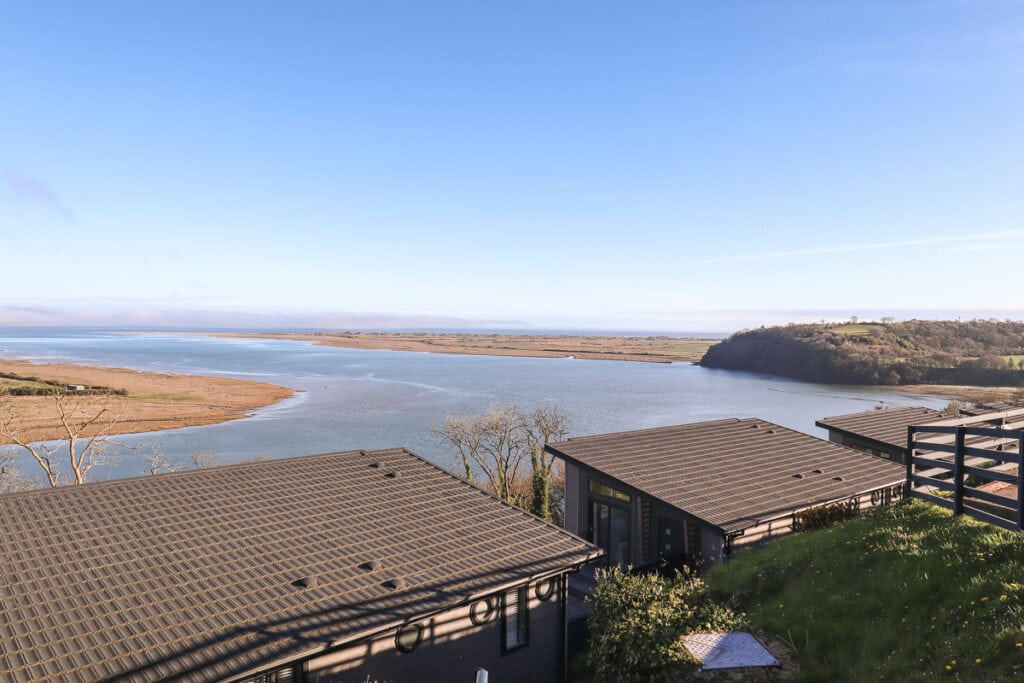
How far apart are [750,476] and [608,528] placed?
4.41 m

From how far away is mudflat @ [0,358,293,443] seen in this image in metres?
55.3

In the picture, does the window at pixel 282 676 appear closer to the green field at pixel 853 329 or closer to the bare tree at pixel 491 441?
the bare tree at pixel 491 441

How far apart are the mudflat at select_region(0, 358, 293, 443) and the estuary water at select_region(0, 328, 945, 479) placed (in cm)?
378

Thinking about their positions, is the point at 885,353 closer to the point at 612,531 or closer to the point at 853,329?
the point at 853,329

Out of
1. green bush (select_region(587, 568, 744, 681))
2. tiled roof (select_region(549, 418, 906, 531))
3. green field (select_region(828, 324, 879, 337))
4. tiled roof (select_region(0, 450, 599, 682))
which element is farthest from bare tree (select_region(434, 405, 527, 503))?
green field (select_region(828, 324, 879, 337))

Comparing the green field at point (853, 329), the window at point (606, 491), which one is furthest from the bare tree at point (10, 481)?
the green field at point (853, 329)

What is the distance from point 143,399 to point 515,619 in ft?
240

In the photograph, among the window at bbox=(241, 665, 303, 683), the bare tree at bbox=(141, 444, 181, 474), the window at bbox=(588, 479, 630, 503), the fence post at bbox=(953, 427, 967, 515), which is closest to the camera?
Result: the window at bbox=(241, 665, 303, 683)

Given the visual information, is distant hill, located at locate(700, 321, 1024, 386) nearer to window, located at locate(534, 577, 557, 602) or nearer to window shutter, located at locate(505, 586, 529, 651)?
window, located at locate(534, 577, 557, 602)

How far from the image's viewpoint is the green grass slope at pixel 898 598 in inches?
317

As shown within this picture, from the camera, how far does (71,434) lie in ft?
106

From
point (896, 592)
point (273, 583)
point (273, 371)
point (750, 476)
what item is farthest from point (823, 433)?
point (273, 371)

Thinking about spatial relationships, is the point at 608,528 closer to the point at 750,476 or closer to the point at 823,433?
the point at 750,476

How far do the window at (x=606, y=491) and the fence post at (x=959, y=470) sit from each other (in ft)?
25.4
